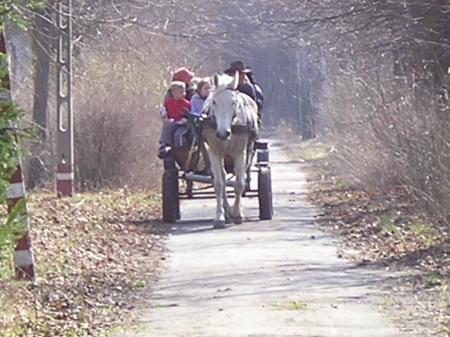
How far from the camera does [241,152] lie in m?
20.5

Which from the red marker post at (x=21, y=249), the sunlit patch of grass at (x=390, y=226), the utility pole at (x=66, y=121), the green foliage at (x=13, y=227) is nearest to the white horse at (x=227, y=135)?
the sunlit patch of grass at (x=390, y=226)

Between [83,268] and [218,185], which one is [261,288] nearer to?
[83,268]

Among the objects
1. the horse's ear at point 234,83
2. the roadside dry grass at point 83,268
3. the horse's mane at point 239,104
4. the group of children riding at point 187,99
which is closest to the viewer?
the roadside dry grass at point 83,268

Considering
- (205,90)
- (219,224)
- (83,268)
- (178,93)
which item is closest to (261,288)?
(83,268)

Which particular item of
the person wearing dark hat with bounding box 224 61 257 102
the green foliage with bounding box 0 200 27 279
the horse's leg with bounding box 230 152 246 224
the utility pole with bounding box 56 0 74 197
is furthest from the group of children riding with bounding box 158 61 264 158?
the green foliage with bounding box 0 200 27 279

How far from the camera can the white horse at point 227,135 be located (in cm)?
1986

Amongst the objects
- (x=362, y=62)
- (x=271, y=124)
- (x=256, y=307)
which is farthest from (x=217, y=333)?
(x=271, y=124)

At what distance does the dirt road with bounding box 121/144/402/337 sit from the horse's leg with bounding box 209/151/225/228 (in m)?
0.22

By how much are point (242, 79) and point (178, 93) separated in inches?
50.0

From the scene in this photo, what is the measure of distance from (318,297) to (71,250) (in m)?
4.59

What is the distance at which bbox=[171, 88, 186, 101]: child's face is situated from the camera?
73.4ft

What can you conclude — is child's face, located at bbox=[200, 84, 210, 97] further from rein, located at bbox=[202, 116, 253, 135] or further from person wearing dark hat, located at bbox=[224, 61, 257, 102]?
rein, located at bbox=[202, 116, 253, 135]

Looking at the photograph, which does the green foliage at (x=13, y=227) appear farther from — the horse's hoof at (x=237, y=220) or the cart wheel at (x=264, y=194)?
the cart wheel at (x=264, y=194)

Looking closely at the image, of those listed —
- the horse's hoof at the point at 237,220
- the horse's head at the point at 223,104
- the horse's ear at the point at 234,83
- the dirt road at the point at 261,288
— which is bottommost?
the dirt road at the point at 261,288
